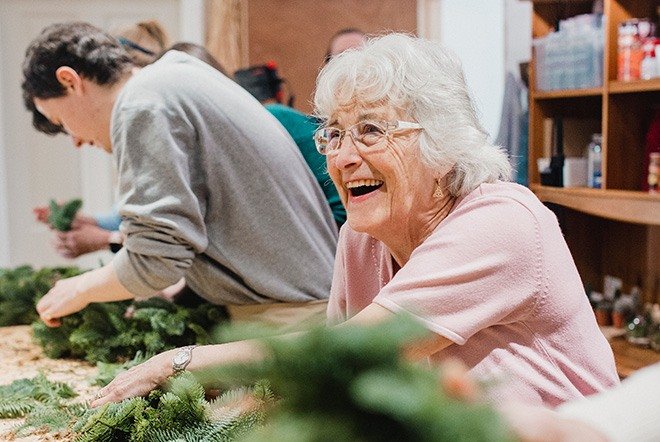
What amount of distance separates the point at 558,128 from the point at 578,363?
2262 millimetres

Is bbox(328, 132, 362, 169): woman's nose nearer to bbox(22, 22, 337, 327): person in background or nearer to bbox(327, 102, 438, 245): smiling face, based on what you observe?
bbox(327, 102, 438, 245): smiling face

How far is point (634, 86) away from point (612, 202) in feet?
1.40

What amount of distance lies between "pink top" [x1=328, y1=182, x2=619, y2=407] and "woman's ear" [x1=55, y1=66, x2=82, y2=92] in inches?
43.7

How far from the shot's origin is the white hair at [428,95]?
1341mm

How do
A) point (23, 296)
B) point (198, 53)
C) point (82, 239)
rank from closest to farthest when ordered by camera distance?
1. point (198, 53)
2. point (23, 296)
3. point (82, 239)

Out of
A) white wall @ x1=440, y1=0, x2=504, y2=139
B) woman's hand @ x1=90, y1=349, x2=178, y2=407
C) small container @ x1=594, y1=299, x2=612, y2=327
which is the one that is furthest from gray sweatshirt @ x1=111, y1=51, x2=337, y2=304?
white wall @ x1=440, y1=0, x2=504, y2=139

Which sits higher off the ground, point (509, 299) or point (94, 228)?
point (509, 299)

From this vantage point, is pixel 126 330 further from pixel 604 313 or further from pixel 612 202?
pixel 604 313

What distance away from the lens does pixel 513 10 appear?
4211 millimetres

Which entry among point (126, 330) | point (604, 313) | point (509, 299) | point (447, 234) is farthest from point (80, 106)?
point (604, 313)

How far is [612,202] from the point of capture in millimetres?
2904

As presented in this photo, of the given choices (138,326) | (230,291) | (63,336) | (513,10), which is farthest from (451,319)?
(513,10)

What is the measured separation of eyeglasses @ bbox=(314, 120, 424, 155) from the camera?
4.41 ft

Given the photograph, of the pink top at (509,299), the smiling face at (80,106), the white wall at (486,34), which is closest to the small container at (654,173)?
the white wall at (486,34)
